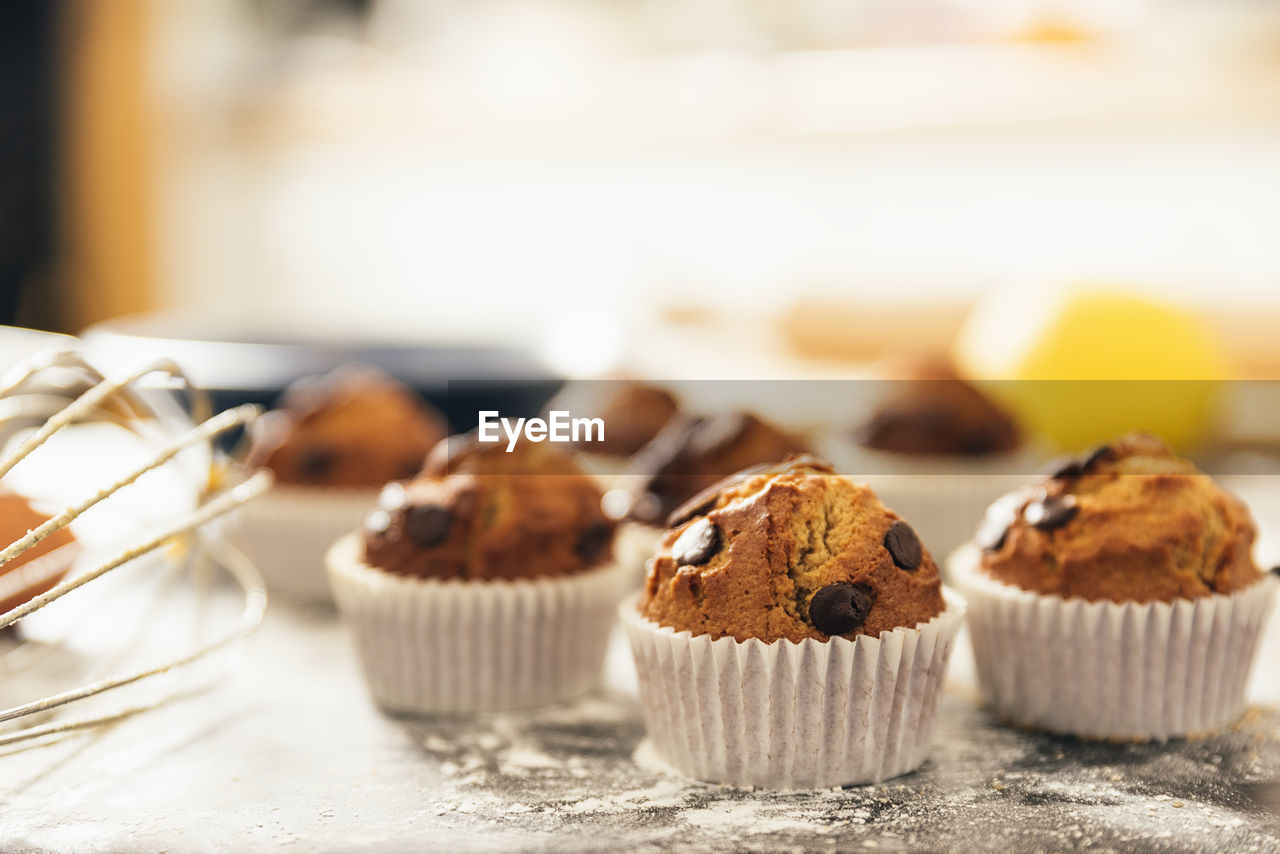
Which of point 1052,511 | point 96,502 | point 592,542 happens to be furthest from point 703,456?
point 96,502

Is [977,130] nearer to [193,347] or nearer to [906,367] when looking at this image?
[906,367]

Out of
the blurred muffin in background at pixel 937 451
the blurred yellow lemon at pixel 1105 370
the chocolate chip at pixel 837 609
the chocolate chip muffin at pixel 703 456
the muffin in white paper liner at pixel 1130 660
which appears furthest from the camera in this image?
the blurred yellow lemon at pixel 1105 370

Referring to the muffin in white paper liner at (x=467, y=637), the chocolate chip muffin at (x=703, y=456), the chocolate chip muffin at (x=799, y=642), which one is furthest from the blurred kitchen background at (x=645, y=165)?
the chocolate chip muffin at (x=799, y=642)

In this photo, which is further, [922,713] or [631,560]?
[631,560]

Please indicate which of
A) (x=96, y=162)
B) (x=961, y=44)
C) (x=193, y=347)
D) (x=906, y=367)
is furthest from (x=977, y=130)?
(x=96, y=162)

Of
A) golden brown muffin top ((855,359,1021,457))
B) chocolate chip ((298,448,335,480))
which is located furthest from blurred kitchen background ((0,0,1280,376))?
chocolate chip ((298,448,335,480))

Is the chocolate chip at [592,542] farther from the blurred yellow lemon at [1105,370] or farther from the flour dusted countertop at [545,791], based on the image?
the blurred yellow lemon at [1105,370]

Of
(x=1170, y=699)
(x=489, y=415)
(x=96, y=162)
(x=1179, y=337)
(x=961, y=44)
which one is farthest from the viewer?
(x=96, y=162)
